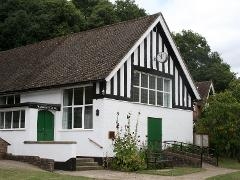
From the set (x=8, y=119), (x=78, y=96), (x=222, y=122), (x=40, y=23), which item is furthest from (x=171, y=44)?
(x=40, y=23)

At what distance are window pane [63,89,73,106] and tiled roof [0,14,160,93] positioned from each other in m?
0.80

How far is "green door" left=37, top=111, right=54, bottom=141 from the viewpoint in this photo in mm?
24875

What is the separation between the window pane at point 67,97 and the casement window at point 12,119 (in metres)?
2.37

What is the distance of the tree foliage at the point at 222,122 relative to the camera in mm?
28219

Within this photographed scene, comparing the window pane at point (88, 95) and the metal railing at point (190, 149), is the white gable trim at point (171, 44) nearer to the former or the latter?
the window pane at point (88, 95)

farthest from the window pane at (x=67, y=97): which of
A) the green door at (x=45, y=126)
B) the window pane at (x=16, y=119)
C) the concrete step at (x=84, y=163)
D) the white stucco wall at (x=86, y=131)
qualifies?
the concrete step at (x=84, y=163)

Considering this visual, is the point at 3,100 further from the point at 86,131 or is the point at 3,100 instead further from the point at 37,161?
the point at 37,161

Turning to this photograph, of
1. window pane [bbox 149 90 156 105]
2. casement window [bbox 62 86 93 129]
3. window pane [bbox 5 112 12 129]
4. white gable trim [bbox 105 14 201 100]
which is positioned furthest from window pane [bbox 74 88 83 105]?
window pane [bbox 149 90 156 105]

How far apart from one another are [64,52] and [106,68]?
6310 mm

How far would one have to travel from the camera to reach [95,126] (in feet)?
78.3

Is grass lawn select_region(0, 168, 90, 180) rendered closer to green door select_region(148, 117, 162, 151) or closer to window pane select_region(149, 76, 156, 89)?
green door select_region(148, 117, 162, 151)

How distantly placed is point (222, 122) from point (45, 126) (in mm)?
10924

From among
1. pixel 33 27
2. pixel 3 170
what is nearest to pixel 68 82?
pixel 3 170

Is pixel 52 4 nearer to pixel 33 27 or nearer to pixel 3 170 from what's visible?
pixel 33 27
